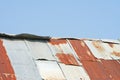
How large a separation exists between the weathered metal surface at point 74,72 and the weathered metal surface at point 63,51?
20cm

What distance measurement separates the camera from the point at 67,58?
8.81 m

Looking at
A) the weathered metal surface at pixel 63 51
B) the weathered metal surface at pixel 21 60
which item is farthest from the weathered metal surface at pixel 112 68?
the weathered metal surface at pixel 21 60

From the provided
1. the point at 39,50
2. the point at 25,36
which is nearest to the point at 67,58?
the point at 39,50

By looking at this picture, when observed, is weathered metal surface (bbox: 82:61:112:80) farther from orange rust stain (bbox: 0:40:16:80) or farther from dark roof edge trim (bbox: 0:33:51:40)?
orange rust stain (bbox: 0:40:16:80)

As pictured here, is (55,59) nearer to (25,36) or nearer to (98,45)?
(25,36)

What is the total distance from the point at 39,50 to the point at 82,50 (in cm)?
138

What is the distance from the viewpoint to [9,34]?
8656mm

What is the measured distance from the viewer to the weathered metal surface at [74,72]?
8.13 metres

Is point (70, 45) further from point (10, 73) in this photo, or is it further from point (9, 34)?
point (10, 73)

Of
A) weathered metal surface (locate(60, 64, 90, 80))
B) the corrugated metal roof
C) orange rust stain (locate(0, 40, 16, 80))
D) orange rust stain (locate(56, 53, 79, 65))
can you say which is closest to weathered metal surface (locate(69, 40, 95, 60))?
the corrugated metal roof

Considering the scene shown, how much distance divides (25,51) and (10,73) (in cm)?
108

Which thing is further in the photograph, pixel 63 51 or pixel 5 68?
pixel 63 51

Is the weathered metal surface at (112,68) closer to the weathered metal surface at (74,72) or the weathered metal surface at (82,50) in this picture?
the weathered metal surface at (82,50)

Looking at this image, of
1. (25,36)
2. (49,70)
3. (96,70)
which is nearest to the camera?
(49,70)
